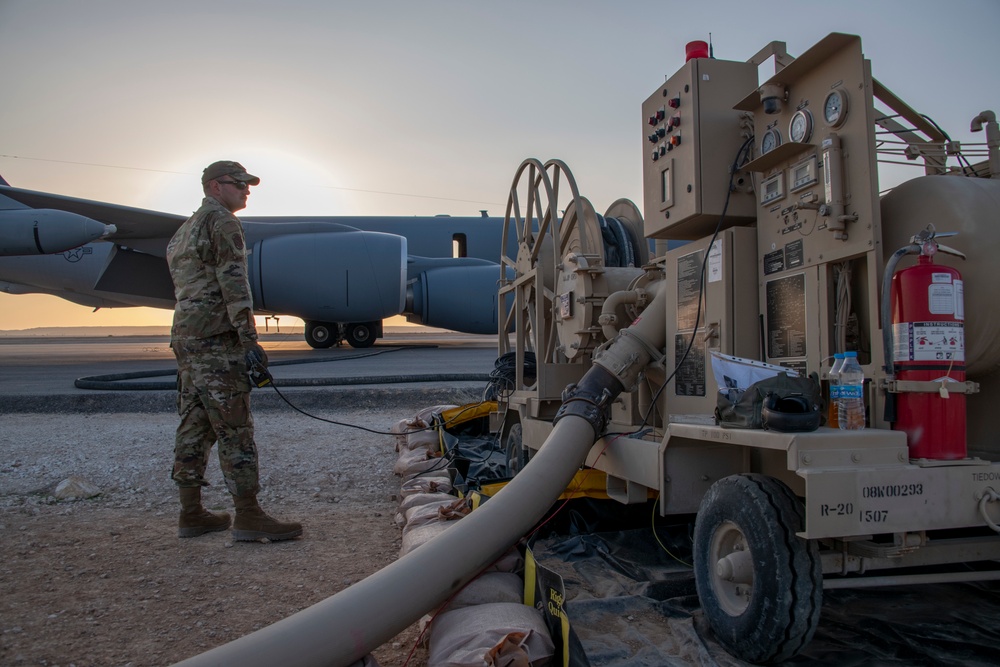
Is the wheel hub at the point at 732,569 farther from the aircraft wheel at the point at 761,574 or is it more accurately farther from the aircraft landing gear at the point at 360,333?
the aircraft landing gear at the point at 360,333

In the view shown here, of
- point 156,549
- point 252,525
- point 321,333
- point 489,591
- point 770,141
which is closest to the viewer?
point 489,591

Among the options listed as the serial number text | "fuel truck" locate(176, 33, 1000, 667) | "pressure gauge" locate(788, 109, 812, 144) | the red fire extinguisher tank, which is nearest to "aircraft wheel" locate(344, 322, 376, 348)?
"fuel truck" locate(176, 33, 1000, 667)

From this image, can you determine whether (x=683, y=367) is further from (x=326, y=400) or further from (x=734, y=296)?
(x=326, y=400)

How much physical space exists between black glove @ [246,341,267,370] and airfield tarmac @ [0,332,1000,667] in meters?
1.00

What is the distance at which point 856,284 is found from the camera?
2777mm

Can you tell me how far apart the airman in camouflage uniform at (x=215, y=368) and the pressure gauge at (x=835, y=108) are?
3.02 meters

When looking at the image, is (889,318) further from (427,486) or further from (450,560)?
(427,486)

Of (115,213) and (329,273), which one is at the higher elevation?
(115,213)

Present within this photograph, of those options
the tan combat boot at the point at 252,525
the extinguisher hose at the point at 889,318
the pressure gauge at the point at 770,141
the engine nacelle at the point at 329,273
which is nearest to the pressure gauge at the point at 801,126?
the pressure gauge at the point at 770,141

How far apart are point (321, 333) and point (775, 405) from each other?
1704 cm

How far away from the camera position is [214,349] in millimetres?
4102

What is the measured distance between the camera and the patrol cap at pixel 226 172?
4.27 metres

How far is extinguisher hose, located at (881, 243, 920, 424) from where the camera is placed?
7.81 ft

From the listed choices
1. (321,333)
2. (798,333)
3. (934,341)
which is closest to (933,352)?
(934,341)
